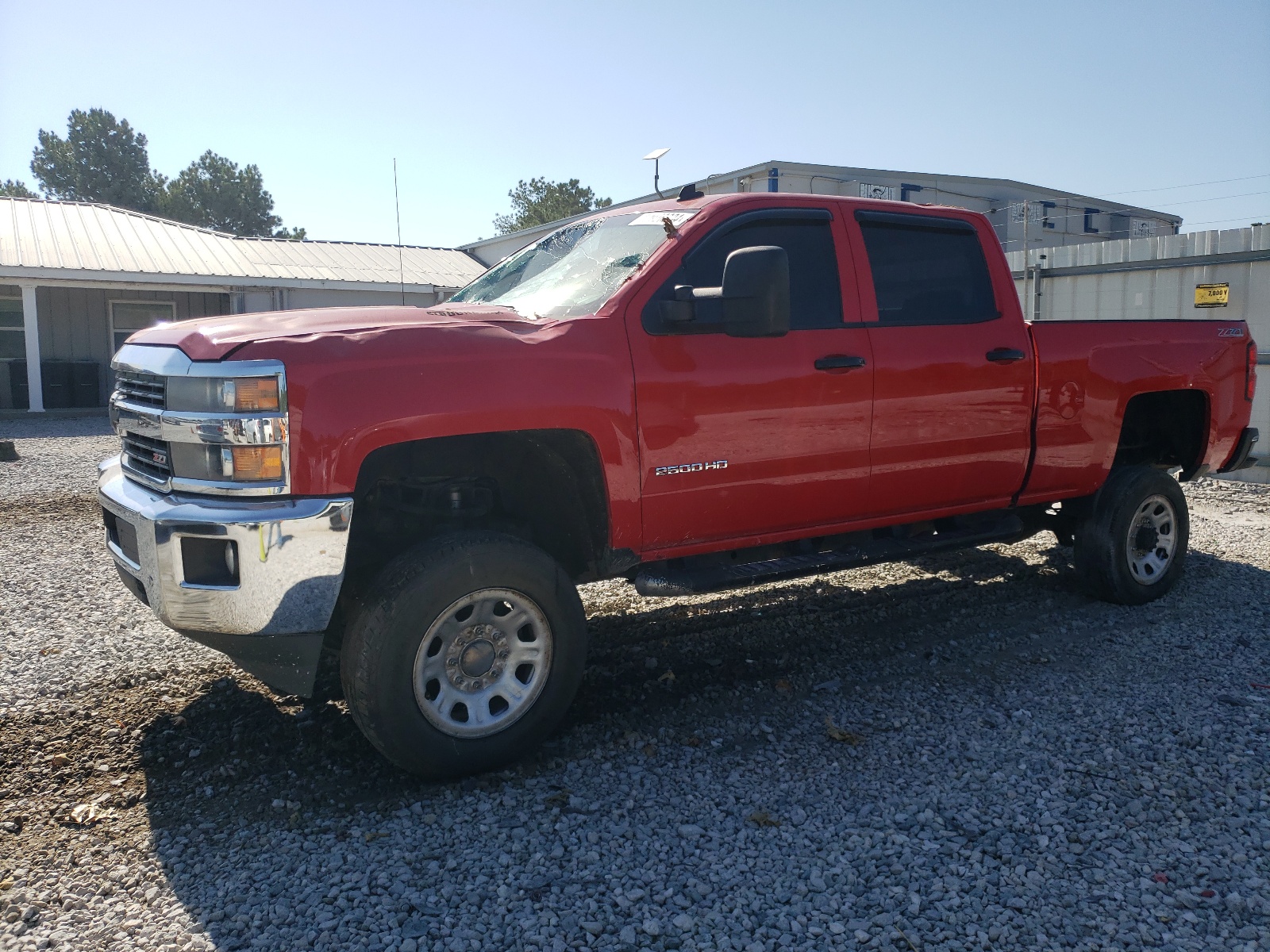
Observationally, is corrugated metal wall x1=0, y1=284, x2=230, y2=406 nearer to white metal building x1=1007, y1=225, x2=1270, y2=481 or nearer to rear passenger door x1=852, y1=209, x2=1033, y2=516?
white metal building x1=1007, y1=225, x2=1270, y2=481

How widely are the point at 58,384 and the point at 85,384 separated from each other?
0.48 meters

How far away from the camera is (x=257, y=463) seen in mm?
3230

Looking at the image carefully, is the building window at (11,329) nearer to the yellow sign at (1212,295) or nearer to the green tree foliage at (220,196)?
the yellow sign at (1212,295)

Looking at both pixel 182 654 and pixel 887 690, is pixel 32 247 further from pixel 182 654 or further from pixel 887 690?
pixel 887 690

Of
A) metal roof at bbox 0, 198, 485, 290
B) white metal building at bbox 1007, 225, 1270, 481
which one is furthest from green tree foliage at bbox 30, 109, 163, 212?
white metal building at bbox 1007, 225, 1270, 481

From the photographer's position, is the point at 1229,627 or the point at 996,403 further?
the point at 1229,627

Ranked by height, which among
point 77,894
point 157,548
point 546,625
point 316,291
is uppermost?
point 316,291

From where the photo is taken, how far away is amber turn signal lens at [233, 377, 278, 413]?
321 centimetres

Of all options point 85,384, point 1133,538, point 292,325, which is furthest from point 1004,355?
point 85,384

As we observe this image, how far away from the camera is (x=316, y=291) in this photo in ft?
74.1

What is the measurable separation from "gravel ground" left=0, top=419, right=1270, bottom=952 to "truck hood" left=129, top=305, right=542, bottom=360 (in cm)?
162

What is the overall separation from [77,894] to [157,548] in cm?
109

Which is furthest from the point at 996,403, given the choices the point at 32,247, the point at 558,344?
the point at 32,247

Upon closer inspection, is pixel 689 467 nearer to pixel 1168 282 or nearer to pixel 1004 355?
pixel 1004 355
